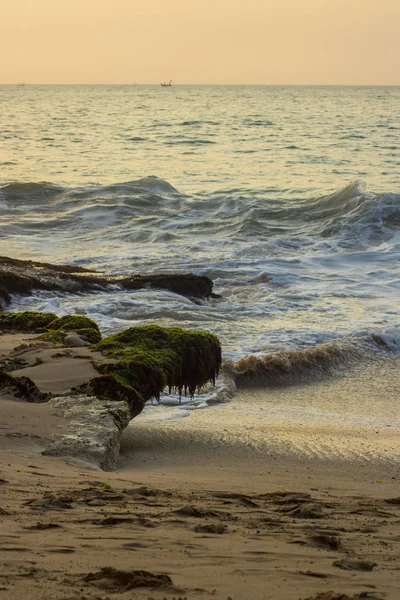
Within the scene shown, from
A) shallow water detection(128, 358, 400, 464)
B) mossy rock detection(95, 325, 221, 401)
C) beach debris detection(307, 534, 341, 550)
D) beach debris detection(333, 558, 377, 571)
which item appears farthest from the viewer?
shallow water detection(128, 358, 400, 464)

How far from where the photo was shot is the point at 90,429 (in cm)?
577

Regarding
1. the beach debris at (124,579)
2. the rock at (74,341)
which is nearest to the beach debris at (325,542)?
the beach debris at (124,579)

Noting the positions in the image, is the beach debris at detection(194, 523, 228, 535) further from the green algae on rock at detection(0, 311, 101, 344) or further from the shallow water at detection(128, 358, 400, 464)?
the green algae on rock at detection(0, 311, 101, 344)

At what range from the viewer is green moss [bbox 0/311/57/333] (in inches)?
342

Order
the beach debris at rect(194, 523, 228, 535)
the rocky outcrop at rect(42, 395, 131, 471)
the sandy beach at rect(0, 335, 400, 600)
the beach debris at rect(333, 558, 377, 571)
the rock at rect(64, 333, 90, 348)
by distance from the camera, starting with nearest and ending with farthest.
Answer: the sandy beach at rect(0, 335, 400, 600) < the beach debris at rect(333, 558, 377, 571) < the beach debris at rect(194, 523, 228, 535) < the rocky outcrop at rect(42, 395, 131, 471) < the rock at rect(64, 333, 90, 348)

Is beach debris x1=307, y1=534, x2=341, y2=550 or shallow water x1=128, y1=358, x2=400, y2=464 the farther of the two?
shallow water x1=128, y1=358, x2=400, y2=464

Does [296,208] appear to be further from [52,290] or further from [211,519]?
[211,519]

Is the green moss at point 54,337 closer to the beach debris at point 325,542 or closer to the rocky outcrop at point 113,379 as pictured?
the rocky outcrop at point 113,379

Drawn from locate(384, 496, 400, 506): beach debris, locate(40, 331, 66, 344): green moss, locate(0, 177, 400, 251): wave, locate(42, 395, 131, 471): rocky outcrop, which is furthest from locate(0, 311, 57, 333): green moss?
locate(0, 177, 400, 251): wave

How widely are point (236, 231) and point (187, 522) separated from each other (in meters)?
17.9

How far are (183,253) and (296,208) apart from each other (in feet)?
24.4

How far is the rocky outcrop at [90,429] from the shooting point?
5551mm

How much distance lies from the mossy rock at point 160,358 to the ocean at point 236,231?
782mm

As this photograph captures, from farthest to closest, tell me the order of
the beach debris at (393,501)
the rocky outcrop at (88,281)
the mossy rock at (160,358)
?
the rocky outcrop at (88,281)
the mossy rock at (160,358)
the beach debris at (393,501)
